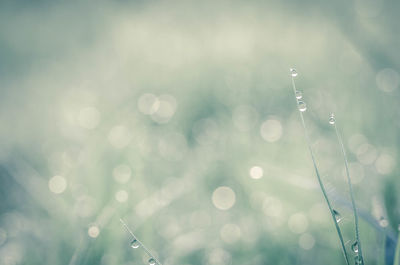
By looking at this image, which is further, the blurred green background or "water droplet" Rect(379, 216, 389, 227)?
the blurred green background

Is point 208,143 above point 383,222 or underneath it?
above

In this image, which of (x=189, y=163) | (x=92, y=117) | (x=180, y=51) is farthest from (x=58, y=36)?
(x=189, y=163)

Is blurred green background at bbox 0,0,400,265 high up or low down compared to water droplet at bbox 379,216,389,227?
up

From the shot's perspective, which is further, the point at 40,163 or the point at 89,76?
the point at 89,76

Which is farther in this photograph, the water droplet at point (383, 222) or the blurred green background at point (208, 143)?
the blurred green background at point (208, 143)

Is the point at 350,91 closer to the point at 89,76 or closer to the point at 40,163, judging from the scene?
the point at 40,163

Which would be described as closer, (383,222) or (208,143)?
(383,222)

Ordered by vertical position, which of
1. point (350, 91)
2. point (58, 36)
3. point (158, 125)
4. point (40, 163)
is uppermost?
point (58, 36)

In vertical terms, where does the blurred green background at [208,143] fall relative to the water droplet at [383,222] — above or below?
above
